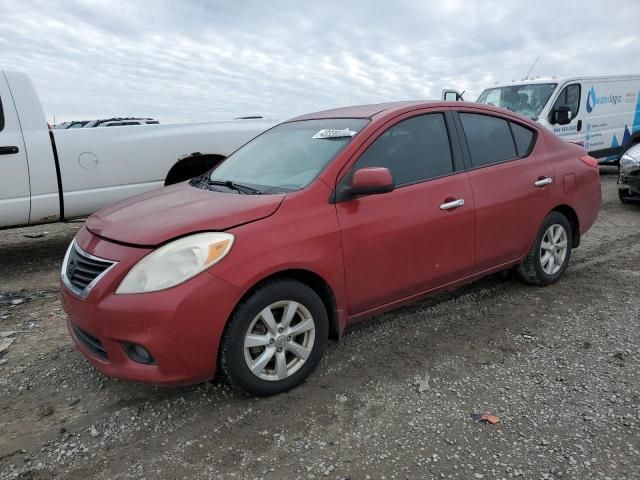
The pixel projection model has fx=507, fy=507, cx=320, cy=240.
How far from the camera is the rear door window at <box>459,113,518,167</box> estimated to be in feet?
12.5

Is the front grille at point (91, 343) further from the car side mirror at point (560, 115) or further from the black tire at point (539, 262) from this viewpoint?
the car side mirror at point (560, 115)

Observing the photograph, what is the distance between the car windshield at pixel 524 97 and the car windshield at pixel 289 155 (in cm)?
627

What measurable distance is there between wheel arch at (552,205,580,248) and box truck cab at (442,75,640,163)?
454 cm

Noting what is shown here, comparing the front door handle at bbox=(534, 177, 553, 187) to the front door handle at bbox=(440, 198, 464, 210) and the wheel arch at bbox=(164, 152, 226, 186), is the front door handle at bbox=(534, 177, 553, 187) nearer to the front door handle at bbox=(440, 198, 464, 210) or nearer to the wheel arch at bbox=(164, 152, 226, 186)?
the front door handle at bbox=(440, 198, 464, 210)

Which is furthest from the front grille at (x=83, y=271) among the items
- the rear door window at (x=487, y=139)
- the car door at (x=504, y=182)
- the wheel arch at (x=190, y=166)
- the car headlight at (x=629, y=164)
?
the car headlight at (x=629, y=164)

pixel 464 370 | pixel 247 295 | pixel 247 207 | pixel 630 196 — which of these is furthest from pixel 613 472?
pixel 630 196

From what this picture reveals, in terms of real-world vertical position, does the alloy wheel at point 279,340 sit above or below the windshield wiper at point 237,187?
below

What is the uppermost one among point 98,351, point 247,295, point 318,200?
point 318,200

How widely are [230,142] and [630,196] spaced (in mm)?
6135

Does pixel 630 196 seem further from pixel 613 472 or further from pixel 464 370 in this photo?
pixel 613 472

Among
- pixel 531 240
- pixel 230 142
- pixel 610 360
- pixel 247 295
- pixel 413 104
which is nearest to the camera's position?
pixel 247 295

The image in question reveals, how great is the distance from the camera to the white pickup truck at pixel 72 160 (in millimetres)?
5125

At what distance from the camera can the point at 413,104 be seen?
3.63 meters

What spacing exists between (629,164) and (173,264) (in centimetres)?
760
